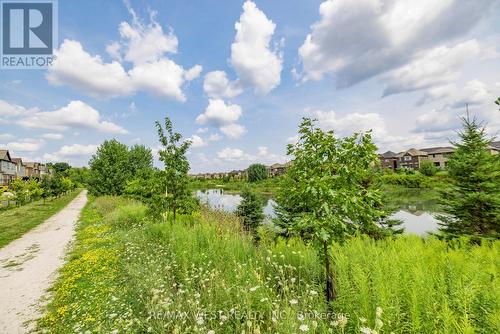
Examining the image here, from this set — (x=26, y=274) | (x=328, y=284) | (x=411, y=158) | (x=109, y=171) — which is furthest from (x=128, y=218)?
(x=411, y=158)

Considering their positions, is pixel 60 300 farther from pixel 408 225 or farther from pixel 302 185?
pixel 408 225

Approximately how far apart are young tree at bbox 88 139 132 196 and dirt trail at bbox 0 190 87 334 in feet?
62.3

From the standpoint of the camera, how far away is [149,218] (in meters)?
11.7

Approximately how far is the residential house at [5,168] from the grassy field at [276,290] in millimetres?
66910

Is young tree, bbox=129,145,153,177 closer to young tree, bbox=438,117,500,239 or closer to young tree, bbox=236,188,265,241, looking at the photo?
young tree, bbox=236,188,265,241

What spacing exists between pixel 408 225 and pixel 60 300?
71.2 feet

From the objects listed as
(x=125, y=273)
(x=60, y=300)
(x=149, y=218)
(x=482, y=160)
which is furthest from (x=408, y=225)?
(x=60, y=300)

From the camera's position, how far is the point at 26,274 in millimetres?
7508

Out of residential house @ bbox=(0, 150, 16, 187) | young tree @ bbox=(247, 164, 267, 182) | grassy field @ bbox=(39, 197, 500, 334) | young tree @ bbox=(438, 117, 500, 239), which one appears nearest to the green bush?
grassy field @ bbox=(39, 197, 500, 334)

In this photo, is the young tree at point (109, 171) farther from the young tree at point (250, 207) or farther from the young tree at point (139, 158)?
the young tree at point (250, 207)

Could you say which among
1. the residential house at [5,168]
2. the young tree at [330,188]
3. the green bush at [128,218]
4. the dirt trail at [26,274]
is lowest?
the dirt trail at [26,274]

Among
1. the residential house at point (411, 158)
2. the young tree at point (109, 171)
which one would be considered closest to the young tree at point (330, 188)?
the young tree at point (109, 171)

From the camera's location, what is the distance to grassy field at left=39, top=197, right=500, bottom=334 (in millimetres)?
2531

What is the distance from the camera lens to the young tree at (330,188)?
3701 mm
